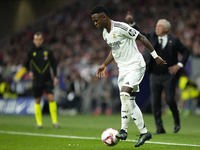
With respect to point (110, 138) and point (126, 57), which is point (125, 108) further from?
point (126, 57)

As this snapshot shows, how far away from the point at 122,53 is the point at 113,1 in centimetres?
2083

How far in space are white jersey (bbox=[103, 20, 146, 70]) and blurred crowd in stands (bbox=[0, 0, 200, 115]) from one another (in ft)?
31.8

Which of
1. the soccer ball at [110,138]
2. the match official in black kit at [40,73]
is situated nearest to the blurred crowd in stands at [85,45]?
the match official in black kit at [40,73]

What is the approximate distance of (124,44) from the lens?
203 inches

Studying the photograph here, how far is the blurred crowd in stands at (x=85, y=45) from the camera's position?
16312mm

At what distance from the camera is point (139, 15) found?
22.2 meters

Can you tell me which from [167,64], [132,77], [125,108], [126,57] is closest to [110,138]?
[125,108]

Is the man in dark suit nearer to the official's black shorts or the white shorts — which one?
the white shorts

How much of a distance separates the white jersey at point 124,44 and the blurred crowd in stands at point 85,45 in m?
9.68

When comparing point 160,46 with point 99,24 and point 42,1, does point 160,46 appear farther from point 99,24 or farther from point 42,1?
point 42,1

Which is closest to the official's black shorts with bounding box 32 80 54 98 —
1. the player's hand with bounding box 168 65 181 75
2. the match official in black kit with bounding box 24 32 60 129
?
the match official in black kit with bounding box 24 32 60 129

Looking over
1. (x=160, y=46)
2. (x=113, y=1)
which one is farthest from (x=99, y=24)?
(x=113, y=1)

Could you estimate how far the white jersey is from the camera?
509 centimetres

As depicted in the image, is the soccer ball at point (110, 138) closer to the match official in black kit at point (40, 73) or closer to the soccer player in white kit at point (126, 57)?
the soccer player in white kit at point (126, 57)
